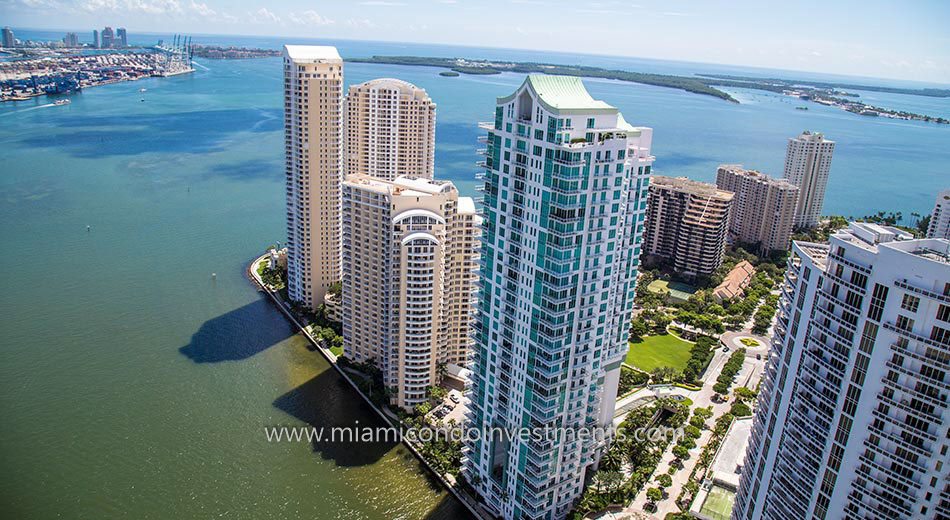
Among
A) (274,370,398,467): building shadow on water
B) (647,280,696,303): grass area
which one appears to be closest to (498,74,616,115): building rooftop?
(274,370,398,467): building shadow on water

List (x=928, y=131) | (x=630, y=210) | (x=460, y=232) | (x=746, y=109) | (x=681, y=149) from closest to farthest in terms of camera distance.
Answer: (x=630, y=210) < (x=460, y=232) < (x=681, y=149) < (x=928, y=131) < (x=746, y=109)

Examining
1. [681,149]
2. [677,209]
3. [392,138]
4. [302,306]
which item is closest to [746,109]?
[681,149]

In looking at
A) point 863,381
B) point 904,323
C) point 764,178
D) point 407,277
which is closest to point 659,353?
point 407,277

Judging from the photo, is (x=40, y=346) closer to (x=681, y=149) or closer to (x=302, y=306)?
(x=302, y=306)

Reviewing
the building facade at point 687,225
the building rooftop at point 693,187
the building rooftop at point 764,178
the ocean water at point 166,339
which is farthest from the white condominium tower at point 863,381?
the building rooftop at point 764,178

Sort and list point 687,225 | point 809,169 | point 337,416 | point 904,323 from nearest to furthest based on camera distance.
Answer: point 904,323 → point 337,416 → point 687,225 → point 809,169

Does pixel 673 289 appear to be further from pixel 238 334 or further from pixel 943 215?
pixel 238 334

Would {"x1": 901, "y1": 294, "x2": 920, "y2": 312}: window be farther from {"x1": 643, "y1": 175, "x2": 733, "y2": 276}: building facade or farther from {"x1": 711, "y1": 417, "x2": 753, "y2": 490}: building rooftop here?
{"x1": 643, "y1": 175, "x2": 733, "y2": 276}: building facade
